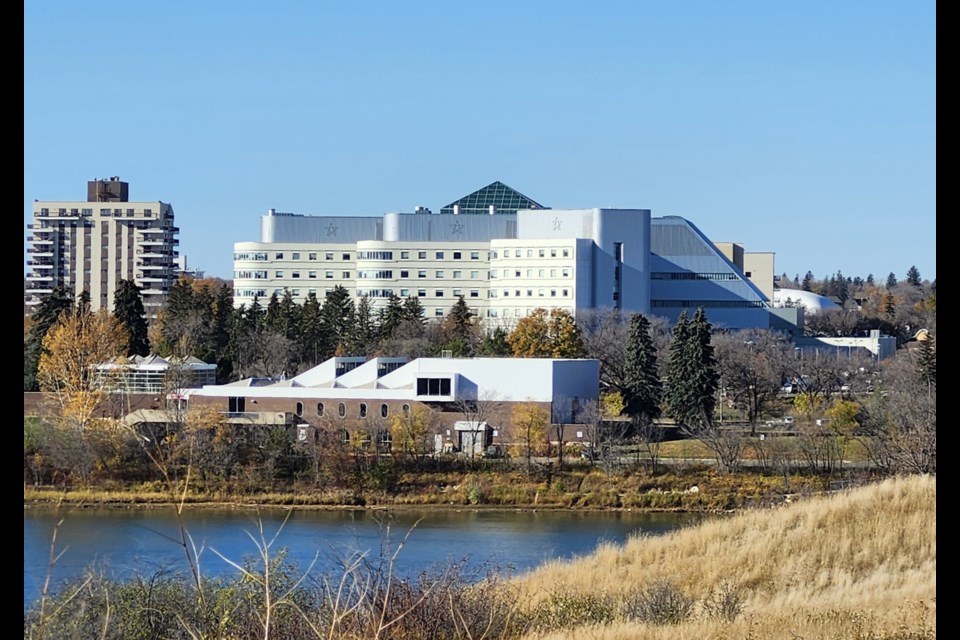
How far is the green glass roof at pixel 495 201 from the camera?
54344 millimetres

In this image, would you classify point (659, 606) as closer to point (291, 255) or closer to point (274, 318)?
point (274, 318)

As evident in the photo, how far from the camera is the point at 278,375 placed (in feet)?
115

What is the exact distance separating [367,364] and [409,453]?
5.47 metres

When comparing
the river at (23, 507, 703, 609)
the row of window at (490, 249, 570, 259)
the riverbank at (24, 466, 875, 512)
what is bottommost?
the river at (23, 507, 703, 609)

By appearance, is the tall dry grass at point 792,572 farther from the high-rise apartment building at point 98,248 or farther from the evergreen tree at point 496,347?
the high-rise apartment building at point 98,248

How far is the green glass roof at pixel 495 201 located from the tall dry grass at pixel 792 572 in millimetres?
41574

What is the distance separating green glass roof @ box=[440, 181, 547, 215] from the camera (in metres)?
54.3

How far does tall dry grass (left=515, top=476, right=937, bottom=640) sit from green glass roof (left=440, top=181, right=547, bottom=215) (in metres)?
41.6

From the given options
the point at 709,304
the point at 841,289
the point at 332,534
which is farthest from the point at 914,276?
the point at 332,534

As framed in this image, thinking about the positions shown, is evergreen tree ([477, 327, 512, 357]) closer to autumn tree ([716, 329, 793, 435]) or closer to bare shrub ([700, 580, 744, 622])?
autumn tree ([716, 329, 793, 435])

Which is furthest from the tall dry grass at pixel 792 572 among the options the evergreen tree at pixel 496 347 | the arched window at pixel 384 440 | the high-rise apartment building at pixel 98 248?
the high-rise apartment building at pixel 98 248

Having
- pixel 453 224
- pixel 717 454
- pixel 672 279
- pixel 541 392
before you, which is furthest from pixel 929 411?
pixel 453 224

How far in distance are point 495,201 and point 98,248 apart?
→ 73.7 ft

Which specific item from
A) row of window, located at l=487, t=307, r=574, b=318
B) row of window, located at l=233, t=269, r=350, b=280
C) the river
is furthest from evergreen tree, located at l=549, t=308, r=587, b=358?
row of window, located at l=233, t=269, r=350, b=280
